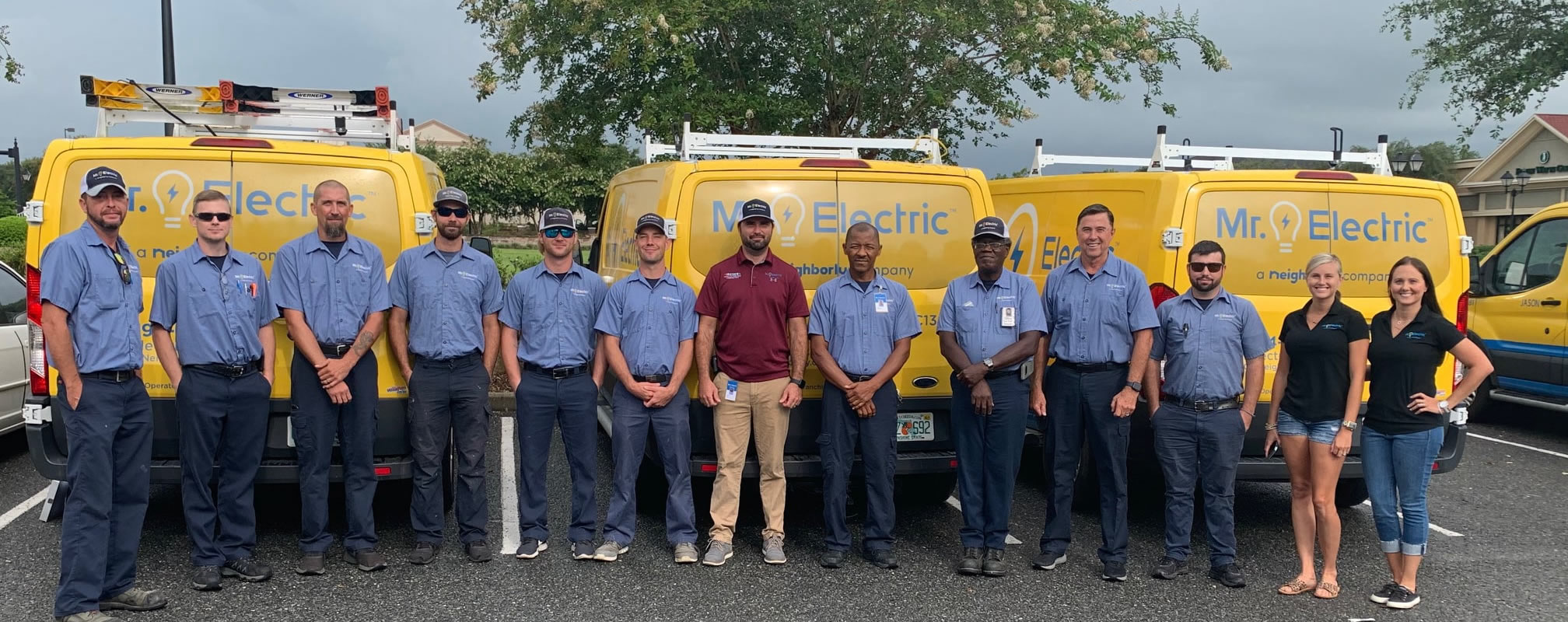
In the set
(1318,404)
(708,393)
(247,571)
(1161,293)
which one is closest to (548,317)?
(708,393)

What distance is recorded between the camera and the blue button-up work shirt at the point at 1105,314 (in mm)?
4797

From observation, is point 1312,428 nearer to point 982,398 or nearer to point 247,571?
point 982,398

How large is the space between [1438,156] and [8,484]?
54.7 metres

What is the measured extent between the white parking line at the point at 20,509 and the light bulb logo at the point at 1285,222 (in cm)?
656

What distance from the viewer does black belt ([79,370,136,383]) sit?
4039 millimetres

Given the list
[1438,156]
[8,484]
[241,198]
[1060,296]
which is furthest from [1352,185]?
[1438,156]

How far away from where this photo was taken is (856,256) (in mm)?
4809

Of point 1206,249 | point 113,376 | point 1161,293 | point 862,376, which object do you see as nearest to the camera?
point 113,376

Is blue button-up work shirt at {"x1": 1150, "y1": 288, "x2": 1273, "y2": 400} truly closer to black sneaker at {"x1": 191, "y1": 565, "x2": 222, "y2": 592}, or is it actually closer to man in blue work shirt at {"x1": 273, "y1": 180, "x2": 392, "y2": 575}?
man in blue work shirt at {"x1": 273, "y1": 180, "x2": 392, "y2": 575}

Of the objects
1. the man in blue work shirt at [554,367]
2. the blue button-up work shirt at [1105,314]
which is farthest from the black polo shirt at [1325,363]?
the man in blue work shirt at [554,367]

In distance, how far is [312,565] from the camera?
4.71 metres

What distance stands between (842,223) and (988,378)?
1.04 m

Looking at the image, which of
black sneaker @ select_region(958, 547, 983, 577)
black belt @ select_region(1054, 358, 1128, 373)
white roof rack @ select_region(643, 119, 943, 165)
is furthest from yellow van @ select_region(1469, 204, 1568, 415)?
black sneaker @ select_region(958, 547, 983, 577)

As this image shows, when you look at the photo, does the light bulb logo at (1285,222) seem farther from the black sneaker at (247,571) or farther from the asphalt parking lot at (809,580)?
the black sneaker at (247,571)
